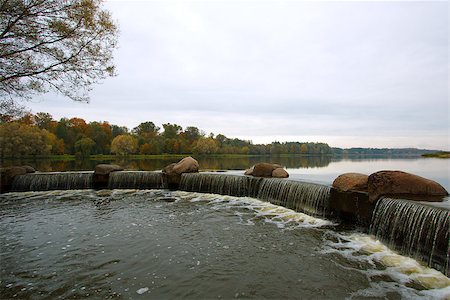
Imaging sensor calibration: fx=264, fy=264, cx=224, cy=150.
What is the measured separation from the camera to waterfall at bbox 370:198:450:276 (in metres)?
5.98

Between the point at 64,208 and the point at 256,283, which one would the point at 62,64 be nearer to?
the point at 64,208

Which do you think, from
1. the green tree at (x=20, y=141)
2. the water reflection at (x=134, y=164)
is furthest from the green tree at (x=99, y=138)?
the water reflection at (x=134, y=164)

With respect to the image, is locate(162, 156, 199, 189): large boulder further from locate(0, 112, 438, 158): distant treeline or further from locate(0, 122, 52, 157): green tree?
locate(0, 122, 52, 157): green tree

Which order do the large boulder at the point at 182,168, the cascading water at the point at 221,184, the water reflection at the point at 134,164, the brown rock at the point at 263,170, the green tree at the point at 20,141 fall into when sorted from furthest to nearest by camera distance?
the green tree at the point at 20,141, the water reflection at the point at 134,164, the large boulder at the point at 182,168, the brown rock at the point at 263,170, the cascading water at the point at 221,184

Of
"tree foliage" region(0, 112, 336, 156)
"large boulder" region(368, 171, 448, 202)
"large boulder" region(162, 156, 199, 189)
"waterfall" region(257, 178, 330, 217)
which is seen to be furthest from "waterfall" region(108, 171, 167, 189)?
"tree foliage" region(0, 112, 336, 156)

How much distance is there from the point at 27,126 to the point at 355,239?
60705 mm

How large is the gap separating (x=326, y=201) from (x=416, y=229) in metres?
3.99

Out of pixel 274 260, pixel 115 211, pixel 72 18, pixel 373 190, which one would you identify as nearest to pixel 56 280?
pixel 274 260

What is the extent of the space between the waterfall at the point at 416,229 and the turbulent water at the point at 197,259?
37 cm

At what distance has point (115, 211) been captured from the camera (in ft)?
37.6

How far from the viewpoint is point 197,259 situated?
6.48 meters

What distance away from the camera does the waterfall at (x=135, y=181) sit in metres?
18.1

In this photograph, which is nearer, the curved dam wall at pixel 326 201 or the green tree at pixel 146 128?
the curved dam wall at pixel 326 201

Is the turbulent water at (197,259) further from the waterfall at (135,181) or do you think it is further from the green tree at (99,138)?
the green tree at (99,138)
